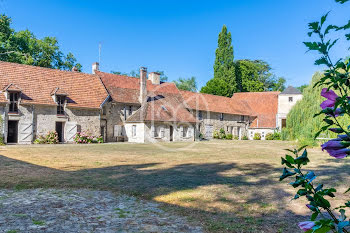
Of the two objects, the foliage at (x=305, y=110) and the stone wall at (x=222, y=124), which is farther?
the stone wall at (x=222, y=124)

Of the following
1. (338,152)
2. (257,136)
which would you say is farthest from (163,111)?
(338,152)

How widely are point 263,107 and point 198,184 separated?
110 feet

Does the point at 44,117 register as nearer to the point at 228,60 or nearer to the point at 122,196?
the point at 122,196

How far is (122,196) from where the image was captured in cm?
602

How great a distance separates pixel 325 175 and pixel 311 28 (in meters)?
9.05

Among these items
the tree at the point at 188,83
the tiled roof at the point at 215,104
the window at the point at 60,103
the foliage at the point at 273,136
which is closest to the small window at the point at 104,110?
the window at the point at 60,103

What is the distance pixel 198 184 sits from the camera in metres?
7.31

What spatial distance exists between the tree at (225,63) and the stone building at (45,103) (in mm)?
25901

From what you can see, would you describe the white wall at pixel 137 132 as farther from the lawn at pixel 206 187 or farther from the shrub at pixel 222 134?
the lawn at pixel 206 187

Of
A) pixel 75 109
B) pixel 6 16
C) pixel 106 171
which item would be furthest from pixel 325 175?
pixel 6 16

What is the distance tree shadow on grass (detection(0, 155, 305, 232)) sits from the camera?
454cm

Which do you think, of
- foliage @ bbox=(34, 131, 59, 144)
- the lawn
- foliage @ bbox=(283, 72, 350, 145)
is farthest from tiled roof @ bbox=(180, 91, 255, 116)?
the lawn

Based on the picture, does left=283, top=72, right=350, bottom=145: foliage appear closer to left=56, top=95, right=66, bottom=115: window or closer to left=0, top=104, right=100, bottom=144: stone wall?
left=0, top=104, right=100, bottom=144: stone wall

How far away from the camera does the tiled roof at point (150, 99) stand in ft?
89.9
